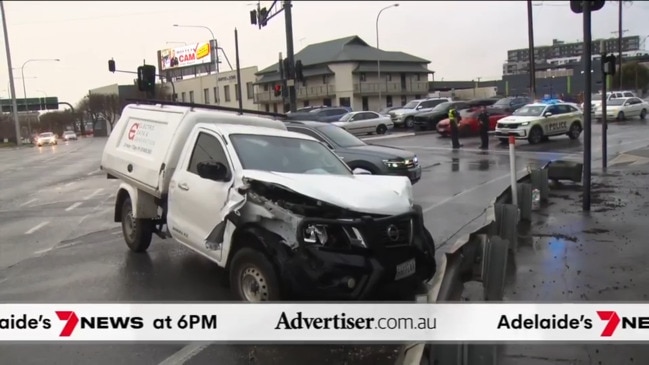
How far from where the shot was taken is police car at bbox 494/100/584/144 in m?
23.1

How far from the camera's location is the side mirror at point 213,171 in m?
5.17

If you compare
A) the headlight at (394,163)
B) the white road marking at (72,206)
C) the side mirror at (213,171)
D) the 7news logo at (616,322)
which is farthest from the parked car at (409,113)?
the 7news logo at (616,322)

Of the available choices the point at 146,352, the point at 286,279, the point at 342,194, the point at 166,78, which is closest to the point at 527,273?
the point at 342,194

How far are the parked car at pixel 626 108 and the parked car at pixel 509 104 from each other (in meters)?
5.76

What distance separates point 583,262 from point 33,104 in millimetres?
7408

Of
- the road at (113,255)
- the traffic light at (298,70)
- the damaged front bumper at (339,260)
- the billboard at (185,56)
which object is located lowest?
the road at (113,255)

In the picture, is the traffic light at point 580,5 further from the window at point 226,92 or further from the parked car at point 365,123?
the parked car at point 365,123

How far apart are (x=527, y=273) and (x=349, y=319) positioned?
2803 millimetres

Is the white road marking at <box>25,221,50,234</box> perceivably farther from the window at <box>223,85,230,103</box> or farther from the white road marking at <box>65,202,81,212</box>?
the window at <box>223,85,230,103</box>

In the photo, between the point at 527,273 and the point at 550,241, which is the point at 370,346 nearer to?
the point at 527,273

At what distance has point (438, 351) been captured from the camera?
10.8ft

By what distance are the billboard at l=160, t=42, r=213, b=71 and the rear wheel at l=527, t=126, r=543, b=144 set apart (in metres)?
18.9

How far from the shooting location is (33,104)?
24.8 ft

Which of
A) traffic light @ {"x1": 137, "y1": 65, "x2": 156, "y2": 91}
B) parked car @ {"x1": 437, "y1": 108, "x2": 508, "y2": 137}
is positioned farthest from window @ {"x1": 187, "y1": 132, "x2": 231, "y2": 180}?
parked car @ {"x1": 437, "y1": 108, "x2": 508, "y2": 137}
